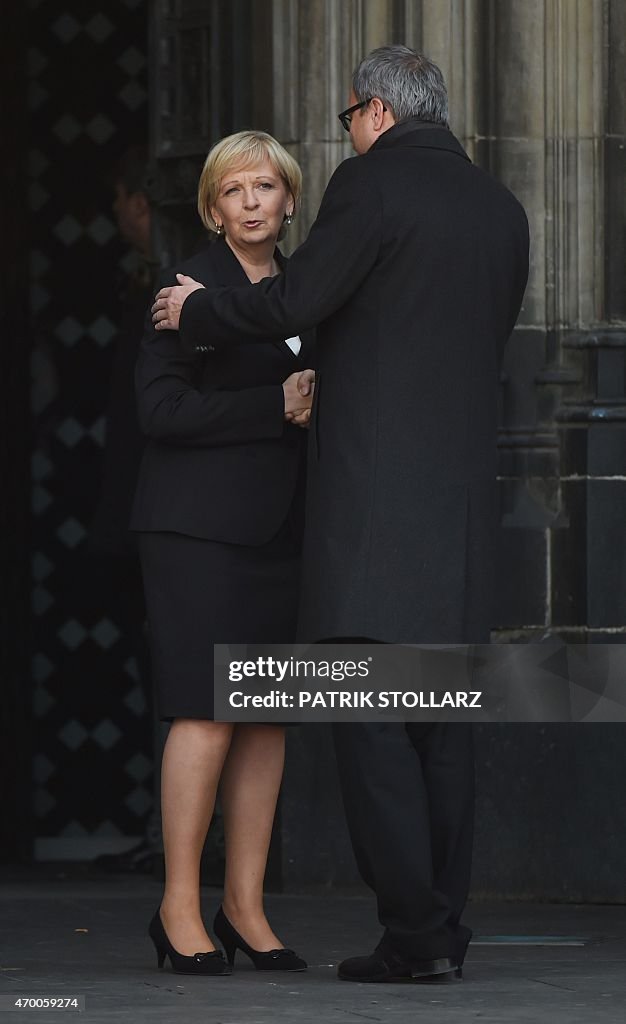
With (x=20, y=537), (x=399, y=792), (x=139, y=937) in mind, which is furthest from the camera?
(x=20, y=537)

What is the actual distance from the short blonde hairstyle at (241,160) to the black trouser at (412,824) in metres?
1.26

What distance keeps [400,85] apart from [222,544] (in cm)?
107

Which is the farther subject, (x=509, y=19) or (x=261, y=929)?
(x=509, y=19)

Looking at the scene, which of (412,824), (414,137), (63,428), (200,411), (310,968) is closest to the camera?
(412,824)

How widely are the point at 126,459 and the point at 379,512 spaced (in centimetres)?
313

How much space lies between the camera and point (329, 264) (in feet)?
17.2

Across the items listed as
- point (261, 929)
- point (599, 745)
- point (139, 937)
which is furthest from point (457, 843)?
point (599, 745)

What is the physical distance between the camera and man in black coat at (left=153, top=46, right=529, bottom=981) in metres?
5.23

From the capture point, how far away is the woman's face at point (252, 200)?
5.62 meters

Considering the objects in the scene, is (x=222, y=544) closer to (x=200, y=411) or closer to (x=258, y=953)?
(x=200, y=411)

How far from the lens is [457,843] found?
5320 millimetres

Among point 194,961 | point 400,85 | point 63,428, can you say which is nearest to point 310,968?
point 194,961

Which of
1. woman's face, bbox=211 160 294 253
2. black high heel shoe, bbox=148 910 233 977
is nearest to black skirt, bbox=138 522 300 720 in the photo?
black high heel shoe, bbox=148 910 233 977

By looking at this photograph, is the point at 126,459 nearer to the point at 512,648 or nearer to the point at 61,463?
the point at 61,463
